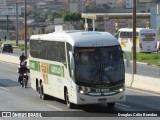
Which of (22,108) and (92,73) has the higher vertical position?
(92,73)

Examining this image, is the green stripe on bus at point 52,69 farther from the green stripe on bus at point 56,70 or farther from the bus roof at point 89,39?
the bus roof at point 89,39

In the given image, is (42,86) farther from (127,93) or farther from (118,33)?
(118,33)

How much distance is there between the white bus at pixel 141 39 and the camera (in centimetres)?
6334

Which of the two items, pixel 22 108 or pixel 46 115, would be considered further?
pixel 22 108

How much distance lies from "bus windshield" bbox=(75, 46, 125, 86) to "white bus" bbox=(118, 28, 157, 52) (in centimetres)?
4471

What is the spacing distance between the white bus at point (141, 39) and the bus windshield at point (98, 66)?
44.7m

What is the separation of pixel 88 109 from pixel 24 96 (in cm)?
612

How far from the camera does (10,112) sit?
1838 cm

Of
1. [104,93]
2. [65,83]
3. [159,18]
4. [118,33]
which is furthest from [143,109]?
[159,18]

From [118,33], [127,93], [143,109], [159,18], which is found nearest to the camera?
[143,109]

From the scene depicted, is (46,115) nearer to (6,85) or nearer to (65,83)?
(65,83)

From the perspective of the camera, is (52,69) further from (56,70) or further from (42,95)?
(42,95)

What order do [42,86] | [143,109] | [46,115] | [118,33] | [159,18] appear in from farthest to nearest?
[159,18] → [118,33] → [42,86] → [143,109] → [46,115]

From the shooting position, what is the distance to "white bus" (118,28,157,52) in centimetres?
6334
